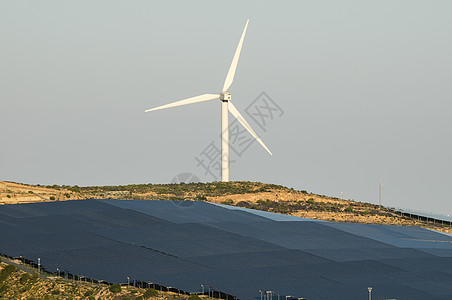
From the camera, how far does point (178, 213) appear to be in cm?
17750

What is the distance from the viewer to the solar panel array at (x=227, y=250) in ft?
388

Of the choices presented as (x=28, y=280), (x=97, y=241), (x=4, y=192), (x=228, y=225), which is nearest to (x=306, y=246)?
(x=228, y=225)

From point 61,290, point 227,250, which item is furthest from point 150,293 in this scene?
point 227,250

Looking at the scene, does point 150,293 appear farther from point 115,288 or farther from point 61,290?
point 61,290

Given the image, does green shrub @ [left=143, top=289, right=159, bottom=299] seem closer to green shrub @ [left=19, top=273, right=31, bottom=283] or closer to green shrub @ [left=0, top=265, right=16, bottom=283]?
green shrub @ [left=19, top=273, right=31, bottom=283]

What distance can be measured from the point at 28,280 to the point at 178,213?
65.1 m

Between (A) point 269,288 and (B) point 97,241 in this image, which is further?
(B) point 97,241

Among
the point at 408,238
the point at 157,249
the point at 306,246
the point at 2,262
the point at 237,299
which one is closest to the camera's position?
the point at 237,299

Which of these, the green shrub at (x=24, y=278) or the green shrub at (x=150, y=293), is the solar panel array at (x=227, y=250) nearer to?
the green shrub at (x=150, y=293)

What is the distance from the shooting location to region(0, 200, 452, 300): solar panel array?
11819 centimetres

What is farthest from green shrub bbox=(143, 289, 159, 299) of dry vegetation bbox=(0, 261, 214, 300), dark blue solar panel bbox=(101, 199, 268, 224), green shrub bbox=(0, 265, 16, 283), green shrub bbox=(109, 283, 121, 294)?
dark blue solar panel bbox=(101, 199, 268, 224)

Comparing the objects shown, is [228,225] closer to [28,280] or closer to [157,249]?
[157,249]

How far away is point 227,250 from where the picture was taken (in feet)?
459

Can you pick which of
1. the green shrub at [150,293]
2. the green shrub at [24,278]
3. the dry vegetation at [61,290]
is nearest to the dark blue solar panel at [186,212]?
the green shrub at [24,278]
